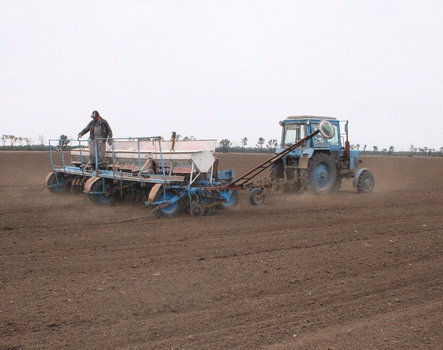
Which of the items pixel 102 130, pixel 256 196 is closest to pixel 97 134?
pixel 102 130

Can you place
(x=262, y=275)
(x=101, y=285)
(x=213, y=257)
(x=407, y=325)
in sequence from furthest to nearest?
1. (x=213, y=257)
2. (x=262, y=275)
3. (x=101, y=285)
4. (x=407, y=325)

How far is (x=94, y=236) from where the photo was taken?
7586 mm

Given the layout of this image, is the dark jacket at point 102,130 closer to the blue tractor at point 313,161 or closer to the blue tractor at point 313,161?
the blue tractor at point 313,161

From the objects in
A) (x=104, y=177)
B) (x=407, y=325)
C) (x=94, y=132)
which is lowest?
(x=407, y=325)

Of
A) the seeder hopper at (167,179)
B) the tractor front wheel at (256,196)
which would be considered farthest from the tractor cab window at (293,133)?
the seeder hopper at (167,179)

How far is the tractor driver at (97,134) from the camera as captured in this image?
11.8 meters

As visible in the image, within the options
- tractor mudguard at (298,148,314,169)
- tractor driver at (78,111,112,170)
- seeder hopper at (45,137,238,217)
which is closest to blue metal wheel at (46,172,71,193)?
seeder hopper at (45,137,238,217)

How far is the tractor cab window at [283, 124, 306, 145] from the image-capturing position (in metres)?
13.3

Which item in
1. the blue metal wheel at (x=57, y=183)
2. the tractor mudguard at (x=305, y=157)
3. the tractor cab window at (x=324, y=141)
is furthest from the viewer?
the tractor cab window at (x=324, y=141)

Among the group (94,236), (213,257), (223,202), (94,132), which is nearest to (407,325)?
(213,257)

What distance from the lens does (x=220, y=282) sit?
5.35 m

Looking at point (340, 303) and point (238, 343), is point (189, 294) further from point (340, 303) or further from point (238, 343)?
point (340, 303)

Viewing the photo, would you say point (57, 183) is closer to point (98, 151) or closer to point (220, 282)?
point (98, 151)

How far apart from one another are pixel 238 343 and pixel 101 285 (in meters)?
1.92
